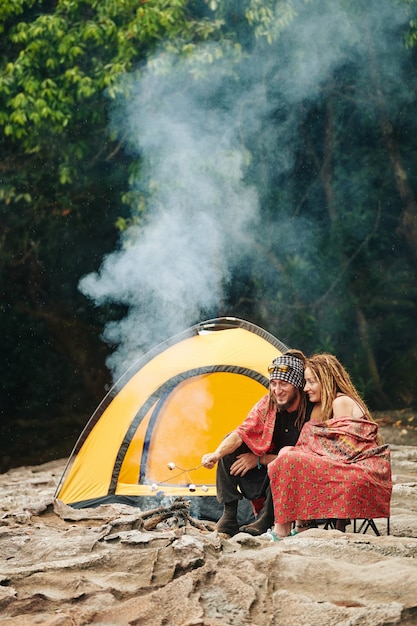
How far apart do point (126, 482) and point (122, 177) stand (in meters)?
6.34

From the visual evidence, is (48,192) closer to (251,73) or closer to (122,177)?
(122,177)

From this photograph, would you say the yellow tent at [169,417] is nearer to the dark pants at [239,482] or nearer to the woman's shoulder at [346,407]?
the dark pants at [239,482]

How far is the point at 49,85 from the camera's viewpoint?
9.46m

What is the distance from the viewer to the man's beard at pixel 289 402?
4562mm

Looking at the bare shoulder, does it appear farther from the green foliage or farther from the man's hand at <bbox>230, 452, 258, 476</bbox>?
the green foliage

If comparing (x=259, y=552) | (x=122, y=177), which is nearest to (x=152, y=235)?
(x=122, y=177)

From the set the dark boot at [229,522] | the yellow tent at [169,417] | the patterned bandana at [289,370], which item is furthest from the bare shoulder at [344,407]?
the yellow tent at [169,417]

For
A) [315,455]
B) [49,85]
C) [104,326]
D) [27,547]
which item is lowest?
[27,547]

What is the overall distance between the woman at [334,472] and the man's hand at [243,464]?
1.26 ft

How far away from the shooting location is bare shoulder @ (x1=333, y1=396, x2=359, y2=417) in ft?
13.8

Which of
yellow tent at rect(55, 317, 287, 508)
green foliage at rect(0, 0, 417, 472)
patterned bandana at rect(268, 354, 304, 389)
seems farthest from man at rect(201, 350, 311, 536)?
green foliage at rect(0, 0, 417, 472)

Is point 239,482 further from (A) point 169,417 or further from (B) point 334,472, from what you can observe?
(A) point 169,417

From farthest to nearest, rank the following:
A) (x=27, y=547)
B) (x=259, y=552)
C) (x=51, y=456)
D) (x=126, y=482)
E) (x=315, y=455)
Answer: (x=51, y=456) < (x=126, y=482) < (x=315, y=455) < (x=27, y=547) < (x=259, y=552)

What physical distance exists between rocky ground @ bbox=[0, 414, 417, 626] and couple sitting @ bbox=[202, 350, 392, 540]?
23 cm
